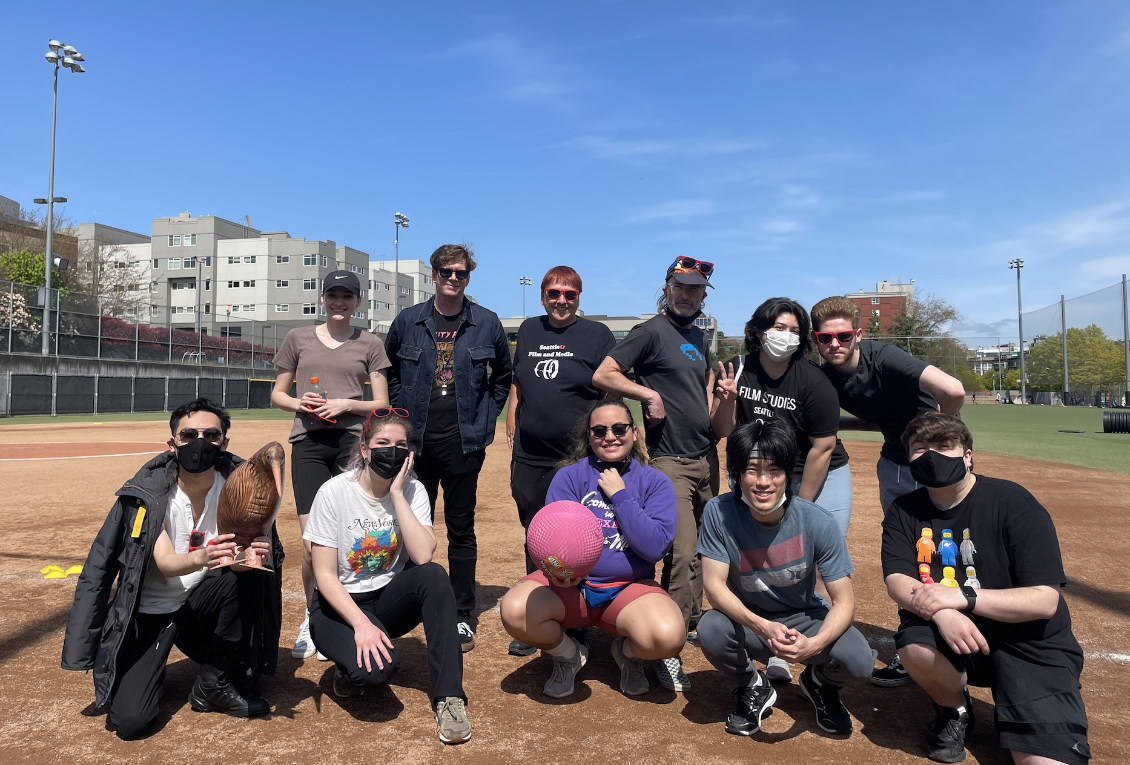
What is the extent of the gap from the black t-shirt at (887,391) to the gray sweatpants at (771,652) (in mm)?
1236

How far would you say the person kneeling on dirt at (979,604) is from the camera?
2.96 m

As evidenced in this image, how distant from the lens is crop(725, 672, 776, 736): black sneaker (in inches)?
132

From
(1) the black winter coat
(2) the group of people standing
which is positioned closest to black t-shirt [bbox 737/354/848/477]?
(2) the group of people standing

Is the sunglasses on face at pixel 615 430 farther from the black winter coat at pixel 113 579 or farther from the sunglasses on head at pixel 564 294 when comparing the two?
the black winter coat at pixel 113 579

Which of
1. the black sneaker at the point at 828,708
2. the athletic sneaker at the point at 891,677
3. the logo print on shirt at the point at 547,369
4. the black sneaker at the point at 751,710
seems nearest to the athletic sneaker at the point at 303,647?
the logo print on shirt at the point at 547,369

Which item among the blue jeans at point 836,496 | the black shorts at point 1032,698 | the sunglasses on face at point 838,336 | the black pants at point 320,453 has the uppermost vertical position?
the sunglasses on face at point 838,336

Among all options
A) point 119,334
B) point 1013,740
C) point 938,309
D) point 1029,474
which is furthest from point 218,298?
point 1013,740

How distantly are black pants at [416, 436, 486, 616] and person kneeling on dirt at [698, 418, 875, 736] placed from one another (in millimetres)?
1856

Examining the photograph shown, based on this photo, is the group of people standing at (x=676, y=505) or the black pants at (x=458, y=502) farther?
the black pants at (x=458, y=502)

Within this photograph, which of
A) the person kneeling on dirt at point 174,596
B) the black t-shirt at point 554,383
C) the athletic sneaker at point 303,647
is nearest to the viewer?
the person kneeling on dirt at point 174,596

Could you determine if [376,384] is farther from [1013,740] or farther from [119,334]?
[119,334]

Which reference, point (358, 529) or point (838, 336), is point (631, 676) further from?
point (838, 336)

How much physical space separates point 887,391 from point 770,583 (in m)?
1.43

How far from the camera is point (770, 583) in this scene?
3.54 meters
